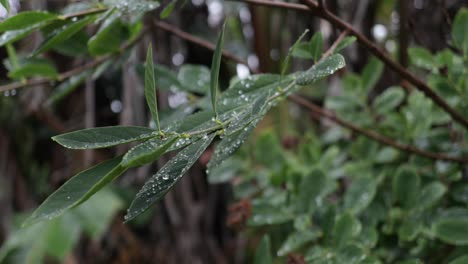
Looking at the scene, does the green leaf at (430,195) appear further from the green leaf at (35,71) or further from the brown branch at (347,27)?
the green leaf at (35,71)

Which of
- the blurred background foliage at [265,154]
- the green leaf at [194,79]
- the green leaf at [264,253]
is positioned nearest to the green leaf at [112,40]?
the blurred background foliage at [265,154]

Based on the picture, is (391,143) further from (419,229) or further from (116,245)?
(116,245)

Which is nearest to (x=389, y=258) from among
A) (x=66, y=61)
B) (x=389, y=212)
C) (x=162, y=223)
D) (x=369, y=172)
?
(x=389, y=212)

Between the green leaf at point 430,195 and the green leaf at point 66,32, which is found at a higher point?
the green leaf at point 66,32

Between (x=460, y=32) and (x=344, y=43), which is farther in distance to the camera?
(x=460, y=32)

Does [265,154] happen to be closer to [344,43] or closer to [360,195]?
[360,195]

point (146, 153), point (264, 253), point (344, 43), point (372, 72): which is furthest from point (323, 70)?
point (372, 72)

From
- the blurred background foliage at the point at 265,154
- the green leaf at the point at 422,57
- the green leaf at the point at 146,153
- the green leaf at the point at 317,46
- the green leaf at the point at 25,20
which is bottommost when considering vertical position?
the blurred background foliage at the point at 265,154
